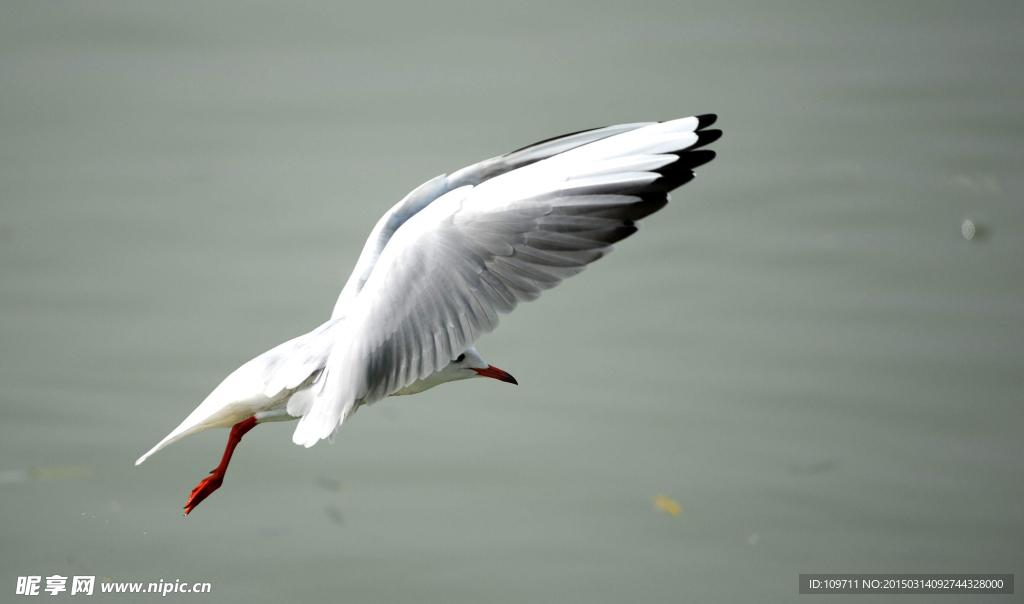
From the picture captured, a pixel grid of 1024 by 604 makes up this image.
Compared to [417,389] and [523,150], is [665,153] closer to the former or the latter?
[523,150]

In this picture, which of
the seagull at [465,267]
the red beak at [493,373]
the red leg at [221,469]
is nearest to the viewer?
the seagull at [465,267]

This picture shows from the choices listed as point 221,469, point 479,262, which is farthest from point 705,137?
point 221,469

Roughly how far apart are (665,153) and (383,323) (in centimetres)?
51

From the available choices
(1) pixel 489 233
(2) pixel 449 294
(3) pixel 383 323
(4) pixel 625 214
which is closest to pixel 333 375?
(3) pixel 383 323

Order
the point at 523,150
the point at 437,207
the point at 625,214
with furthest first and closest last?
the point at 523,150, the point at 437,207, the point at 625,214

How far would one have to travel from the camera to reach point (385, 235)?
5.92ft

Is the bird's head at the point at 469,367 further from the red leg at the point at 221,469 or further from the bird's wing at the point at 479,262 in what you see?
the red leg at the point at 221,469

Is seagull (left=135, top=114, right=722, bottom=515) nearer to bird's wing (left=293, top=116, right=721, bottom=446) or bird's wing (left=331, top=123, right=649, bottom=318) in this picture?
bird's wing (left=293, top=116, right=721, bottom=446)

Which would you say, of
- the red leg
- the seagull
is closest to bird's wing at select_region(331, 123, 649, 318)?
the seagull

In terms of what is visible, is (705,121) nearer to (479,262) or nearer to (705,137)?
(705,137)

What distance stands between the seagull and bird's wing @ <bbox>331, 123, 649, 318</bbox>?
122 millimetres

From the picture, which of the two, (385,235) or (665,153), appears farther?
(385,235)

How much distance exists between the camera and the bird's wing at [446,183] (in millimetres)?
1722

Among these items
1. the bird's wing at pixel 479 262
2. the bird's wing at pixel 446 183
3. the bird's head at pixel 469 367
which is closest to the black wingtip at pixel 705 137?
the bird's wing at pixel 479 262
